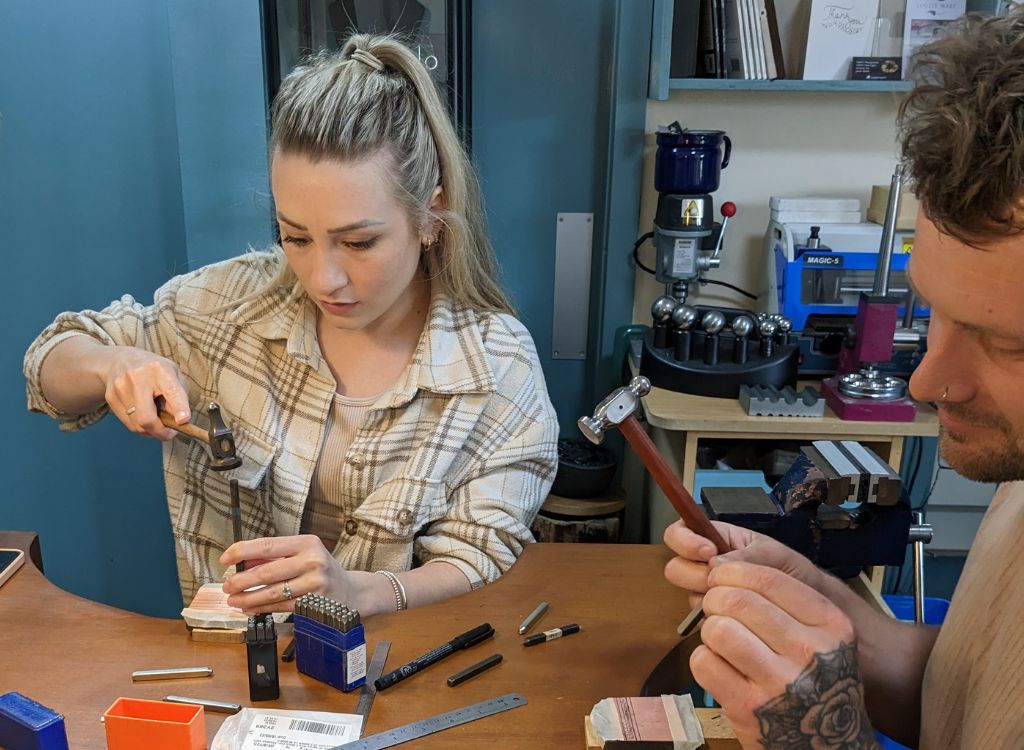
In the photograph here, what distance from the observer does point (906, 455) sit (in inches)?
103

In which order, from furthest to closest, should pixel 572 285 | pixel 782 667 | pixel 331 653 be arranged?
pixel 572 285 < pixel 331 653 < pixel 782 667

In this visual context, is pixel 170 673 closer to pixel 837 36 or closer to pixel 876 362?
pixel 876 362

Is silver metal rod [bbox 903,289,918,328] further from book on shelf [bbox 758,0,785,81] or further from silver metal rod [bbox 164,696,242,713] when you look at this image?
silver metal rod [bbox 164,696,242,713]

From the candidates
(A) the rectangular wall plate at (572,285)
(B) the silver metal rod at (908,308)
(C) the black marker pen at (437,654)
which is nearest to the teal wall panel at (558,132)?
(A) the rectangular wall plate at (572,285)

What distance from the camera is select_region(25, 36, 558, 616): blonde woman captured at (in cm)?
146

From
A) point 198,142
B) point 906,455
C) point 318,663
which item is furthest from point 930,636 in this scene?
point 198,142

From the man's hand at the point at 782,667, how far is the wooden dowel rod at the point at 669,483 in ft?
0.54

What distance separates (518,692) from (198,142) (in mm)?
1907

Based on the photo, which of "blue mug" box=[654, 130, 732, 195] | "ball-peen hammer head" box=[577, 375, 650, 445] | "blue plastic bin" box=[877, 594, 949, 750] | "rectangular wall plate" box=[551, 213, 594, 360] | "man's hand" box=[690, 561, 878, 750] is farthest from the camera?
"rectangular wall plate" box=[551, 213, 594, 360]

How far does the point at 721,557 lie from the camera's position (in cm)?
110

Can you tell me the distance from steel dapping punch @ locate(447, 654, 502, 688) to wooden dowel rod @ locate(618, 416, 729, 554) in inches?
11.6

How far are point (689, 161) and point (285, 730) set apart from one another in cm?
185

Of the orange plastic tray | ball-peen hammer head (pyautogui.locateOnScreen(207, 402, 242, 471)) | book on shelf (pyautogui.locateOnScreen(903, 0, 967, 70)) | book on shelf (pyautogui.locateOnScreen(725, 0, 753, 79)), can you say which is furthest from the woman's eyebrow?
book on shelf (pyautogui.locateOnScreen(903, 0, 967, 70))

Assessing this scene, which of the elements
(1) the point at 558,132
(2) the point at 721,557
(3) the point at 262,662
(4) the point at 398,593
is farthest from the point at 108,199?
(2) the point at 721,557
